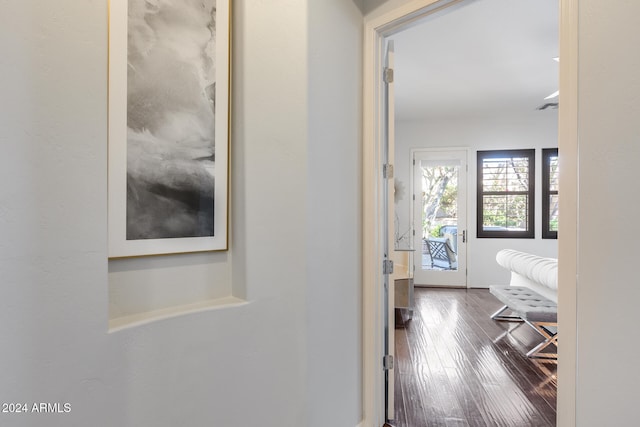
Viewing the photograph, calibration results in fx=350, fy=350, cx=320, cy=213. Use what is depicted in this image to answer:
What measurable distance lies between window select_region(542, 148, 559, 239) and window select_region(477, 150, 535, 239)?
0.17 m

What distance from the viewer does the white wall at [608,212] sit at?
1109 millimetres

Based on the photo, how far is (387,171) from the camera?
7.06 feet

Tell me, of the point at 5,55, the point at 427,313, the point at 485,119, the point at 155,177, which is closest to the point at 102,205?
the point at 155,177

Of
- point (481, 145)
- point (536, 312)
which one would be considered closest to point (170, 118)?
point (536, 312)

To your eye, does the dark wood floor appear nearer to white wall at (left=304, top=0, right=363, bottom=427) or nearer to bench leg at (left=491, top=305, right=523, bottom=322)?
bench leg at (left=491, top=305, right=523, bottom=322)

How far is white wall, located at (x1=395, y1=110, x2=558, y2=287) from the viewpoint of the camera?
19.4 feet

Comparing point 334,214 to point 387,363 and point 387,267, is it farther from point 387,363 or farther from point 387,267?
point 387,363

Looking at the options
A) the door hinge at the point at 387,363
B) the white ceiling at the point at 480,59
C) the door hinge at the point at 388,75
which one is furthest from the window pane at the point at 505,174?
the door hinge at the point at 387,363

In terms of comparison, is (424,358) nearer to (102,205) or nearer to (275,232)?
(275,232)

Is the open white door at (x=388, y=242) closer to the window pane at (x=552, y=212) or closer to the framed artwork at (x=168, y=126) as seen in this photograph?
the framed artwork at (x=168, y=126)

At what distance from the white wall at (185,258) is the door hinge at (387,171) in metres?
0.29

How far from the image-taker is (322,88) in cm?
170

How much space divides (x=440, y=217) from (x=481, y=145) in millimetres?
1435

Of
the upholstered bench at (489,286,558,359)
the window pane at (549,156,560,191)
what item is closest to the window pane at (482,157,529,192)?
Result: the window pane at (549,156,560,191)
